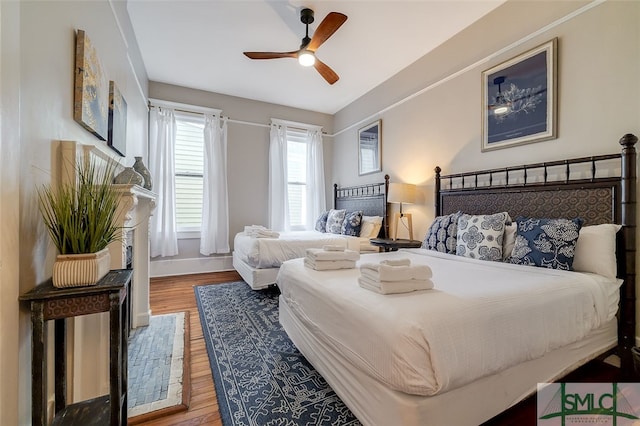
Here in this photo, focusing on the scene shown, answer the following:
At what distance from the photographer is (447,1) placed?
101 inches

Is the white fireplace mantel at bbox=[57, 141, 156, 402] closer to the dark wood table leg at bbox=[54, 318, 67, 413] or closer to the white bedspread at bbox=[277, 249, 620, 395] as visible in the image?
the dark wood table leg at bbox=[54, 318, 67, 413]

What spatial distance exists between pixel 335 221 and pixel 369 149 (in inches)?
54.4

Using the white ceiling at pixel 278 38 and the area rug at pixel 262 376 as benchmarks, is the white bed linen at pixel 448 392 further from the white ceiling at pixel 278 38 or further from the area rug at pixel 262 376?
the white ceiling at pixel 278 38

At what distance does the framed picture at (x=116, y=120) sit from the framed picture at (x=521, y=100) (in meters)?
3.45

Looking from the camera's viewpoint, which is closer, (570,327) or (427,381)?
(427,381)

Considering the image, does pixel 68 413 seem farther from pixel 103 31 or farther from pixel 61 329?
pixel 103 31

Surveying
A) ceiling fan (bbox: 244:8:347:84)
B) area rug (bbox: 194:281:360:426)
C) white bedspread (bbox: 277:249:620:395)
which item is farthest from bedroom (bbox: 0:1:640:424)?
ceiling fan (bbox: 244:8:347:84)

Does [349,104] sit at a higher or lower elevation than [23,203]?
higher

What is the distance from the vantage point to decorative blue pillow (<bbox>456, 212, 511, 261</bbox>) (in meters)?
2.21

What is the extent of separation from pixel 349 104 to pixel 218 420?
5.05 metres

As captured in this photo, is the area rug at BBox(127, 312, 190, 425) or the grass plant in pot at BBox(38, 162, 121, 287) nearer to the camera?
the grass plant in pot at BBox(38, 162, 121, 287)

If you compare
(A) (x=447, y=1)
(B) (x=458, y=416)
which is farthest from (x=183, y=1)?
(B) (x=458, y=416)

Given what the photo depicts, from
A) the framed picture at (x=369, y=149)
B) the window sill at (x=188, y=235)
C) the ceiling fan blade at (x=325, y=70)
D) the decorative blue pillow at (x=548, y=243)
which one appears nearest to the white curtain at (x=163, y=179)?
the window sill at (x=188, y=235)
